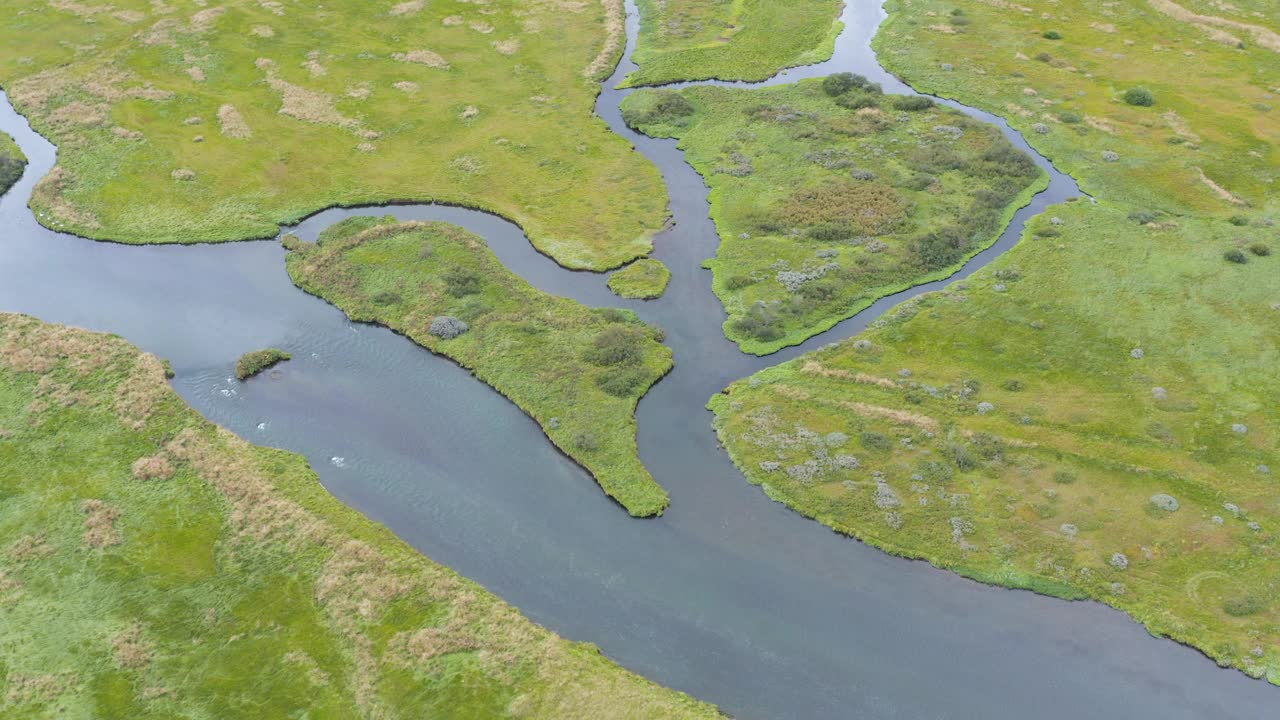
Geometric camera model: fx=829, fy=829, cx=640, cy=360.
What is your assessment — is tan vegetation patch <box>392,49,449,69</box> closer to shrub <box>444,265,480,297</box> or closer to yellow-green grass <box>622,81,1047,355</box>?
yellow-green grass <box>622,81,1047,355</box>

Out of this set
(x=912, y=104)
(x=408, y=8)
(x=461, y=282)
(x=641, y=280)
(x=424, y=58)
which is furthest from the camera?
(x=408, y=8)

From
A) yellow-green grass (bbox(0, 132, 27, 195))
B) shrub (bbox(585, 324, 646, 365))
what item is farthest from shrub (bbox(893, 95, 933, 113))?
yellow-green grass (bbox(0, 132, 27, 195))

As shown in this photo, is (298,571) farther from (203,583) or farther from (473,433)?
(473,433)

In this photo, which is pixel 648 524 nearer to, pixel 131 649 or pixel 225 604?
pixel 225 604

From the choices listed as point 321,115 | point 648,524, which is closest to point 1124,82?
point 648,524

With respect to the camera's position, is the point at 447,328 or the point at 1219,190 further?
the point at 1219,190

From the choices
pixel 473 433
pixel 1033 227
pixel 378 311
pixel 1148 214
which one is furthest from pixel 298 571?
pixel 1148 214

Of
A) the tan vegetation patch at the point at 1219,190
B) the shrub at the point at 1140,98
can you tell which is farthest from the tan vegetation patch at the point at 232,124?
the shrub at the point at 1140,98
